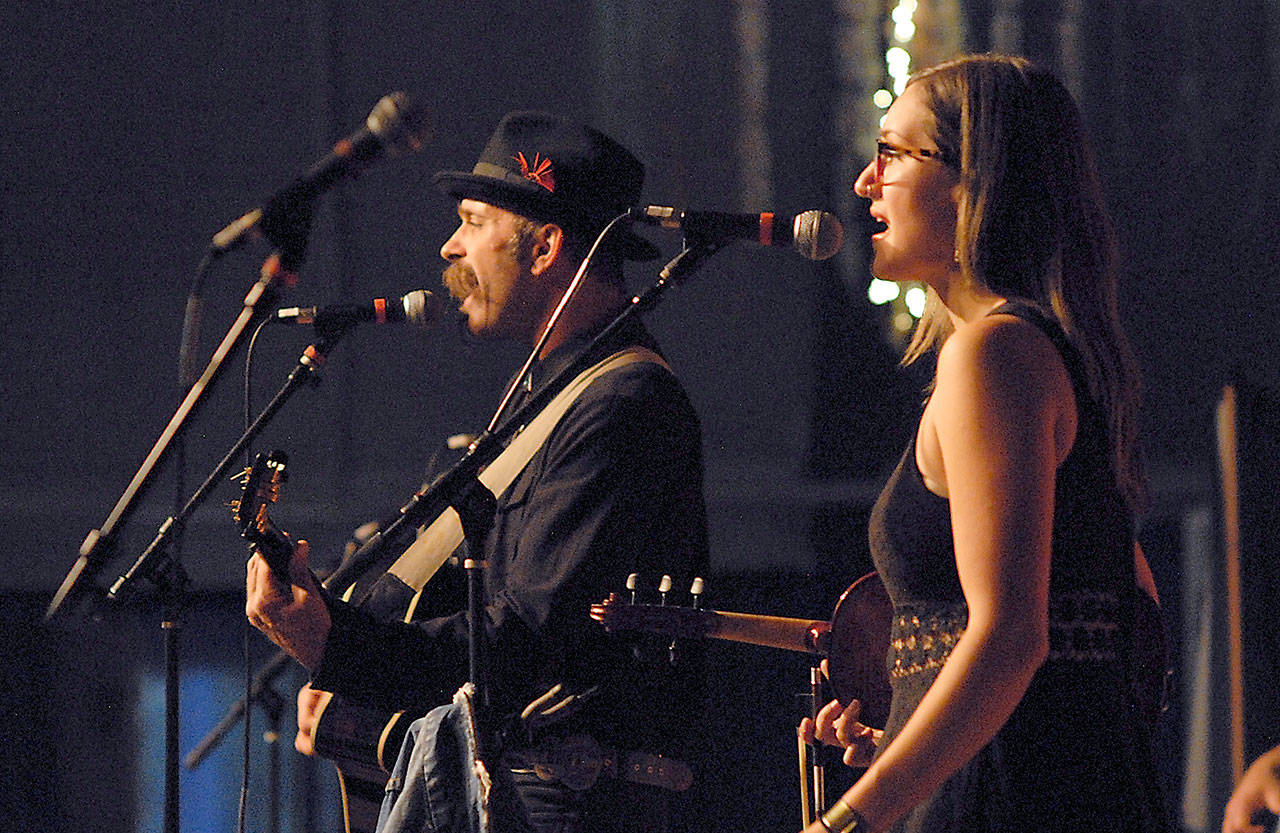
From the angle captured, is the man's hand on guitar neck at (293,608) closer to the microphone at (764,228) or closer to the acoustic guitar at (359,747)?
the acoustic guitar at (359,747)

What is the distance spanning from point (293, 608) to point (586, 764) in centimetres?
58

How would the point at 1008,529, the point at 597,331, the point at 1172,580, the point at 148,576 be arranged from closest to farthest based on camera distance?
the point at 1008,529, the point at 148,576, the point at 597,331, the point at 1172,580

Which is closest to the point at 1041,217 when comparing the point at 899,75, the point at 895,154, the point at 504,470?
the point at 895,154

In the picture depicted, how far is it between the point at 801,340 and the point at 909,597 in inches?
159

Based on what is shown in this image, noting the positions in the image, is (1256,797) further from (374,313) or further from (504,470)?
(374,313)

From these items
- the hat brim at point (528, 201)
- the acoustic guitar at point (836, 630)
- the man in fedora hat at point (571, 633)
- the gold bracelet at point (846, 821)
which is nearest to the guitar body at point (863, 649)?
the acoustic guitar at point (836, 630)

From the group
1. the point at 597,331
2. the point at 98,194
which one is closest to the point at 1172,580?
the point at 597,331

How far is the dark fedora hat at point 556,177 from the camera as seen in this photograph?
3174 millimetres

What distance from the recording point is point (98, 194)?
604cm

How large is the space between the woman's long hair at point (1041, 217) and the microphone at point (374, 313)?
3.74 feet

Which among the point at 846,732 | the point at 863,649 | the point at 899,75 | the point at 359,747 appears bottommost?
the point at 359,747

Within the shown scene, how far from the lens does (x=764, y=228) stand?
229 centimetres

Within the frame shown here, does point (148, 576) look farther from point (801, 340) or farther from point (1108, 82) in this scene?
point (1108, 82)

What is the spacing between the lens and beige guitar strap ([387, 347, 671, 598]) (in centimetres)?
288
